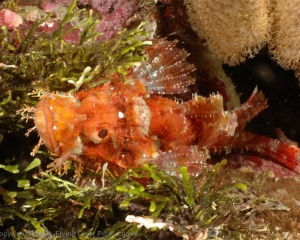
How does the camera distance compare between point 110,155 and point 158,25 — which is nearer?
point 110,155

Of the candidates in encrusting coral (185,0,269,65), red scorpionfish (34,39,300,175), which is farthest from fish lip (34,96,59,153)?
encrusting coral (185,0,269,65)

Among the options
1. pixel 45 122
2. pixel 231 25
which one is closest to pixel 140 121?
pixel 45 122

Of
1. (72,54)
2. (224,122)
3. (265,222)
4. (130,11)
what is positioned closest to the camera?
(265,222)

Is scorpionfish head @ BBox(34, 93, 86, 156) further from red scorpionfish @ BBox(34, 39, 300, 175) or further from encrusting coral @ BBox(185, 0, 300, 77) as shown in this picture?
encrusting coral @ BBox(185, 0, 300, 77)

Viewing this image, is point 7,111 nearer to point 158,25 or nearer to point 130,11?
point 130,11

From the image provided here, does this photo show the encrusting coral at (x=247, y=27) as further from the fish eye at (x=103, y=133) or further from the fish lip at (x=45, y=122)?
the fish lip at (x=45, y=122)

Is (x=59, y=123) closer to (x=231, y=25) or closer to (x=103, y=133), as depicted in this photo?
(x=103, y=133)

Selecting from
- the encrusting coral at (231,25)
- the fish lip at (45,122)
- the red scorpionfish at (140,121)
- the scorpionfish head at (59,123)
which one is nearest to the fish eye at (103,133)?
the red scorpionfish at (140,121)

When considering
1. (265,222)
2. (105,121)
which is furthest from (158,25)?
(265,222)
